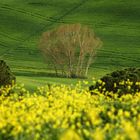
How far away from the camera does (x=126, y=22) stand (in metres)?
116

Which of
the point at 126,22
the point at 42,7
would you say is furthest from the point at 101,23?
the point at 42,7

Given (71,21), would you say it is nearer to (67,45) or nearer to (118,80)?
(67,45)

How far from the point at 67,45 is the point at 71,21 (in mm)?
30137

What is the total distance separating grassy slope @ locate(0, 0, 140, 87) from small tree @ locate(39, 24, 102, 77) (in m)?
3.44

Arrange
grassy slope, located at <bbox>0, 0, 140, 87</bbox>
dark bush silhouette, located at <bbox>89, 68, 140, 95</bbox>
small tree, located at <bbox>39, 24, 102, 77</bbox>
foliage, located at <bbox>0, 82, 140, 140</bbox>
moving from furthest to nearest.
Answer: grassy slope, located at <bbox>0, 0, 140, 87</bbox> < small tree, located at <bbox>39, 24, 102, 77</bbox> < dark bush silhouette, located at <bbox>89, 68, 140, 95</bbox> < foliage, located at <bbox>0, 82, 140, 140</bbox>

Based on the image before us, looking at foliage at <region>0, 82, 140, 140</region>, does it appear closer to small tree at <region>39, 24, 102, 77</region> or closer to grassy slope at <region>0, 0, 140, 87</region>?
small tree at <region>39, 24, 102, 77</region>


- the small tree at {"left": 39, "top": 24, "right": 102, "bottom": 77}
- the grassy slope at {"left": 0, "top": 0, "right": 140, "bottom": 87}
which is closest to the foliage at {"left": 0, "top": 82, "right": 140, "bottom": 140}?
the small tree at {"left": 39, "top": 24, "right": 102, "bottom": 77}

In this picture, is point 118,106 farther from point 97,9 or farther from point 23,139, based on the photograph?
point 97,9

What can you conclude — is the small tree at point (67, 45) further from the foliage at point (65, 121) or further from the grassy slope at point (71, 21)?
the foliage at point (65, 121)

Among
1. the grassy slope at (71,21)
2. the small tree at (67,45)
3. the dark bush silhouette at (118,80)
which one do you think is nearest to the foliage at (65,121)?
the dark bush silhouette at (118,80)

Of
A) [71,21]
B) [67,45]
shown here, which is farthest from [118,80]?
[71,21]

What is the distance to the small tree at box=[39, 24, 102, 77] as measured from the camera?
85.9 meters

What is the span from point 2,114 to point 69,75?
237ft

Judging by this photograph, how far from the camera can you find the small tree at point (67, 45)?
8594 cm
